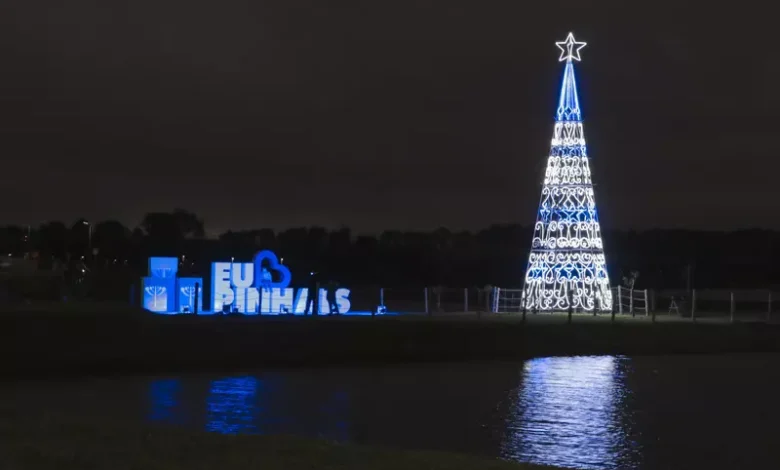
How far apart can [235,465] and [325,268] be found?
74.7 m

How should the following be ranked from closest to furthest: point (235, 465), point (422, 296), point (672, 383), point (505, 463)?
point (235, 465) → point (505, 463) → point (672, 383) → point (422, 296)

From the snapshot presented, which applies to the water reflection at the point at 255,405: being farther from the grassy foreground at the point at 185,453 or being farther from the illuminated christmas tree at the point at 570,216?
the illuminated christmas tree at the point at 570,216

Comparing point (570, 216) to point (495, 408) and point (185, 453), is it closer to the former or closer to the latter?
point (495, 408)

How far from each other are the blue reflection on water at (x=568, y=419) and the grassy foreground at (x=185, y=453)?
272 cm

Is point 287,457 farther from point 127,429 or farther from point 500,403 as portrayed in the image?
point 500,403

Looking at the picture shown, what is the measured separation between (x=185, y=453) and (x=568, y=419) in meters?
8.98

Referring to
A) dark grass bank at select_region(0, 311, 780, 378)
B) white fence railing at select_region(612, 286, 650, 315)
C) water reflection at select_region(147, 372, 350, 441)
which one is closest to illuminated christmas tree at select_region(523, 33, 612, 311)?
white fence railing at select_region(612, 286, 650, 315)

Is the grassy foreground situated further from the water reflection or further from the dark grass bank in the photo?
the dark grass bank

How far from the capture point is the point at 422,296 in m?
66.7

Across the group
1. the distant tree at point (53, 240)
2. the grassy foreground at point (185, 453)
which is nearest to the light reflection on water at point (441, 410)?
the grassy foreground at point (185, 453)

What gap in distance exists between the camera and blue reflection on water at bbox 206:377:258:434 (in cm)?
1792

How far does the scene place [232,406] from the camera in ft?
68.0

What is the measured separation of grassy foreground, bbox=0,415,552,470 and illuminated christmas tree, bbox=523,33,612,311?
28990 mm

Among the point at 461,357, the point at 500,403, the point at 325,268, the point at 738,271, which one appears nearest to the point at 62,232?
the point at 325,268
